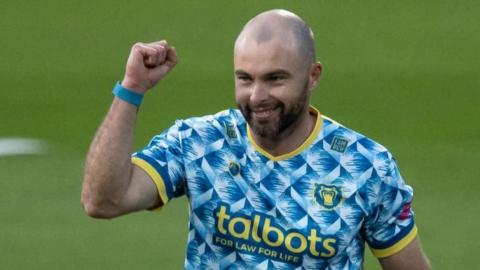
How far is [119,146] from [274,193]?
2.61 ft

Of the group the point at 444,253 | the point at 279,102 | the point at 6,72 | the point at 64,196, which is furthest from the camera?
the point at 6,72

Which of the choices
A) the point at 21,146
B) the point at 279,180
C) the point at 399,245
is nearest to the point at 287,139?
the point at 279,180

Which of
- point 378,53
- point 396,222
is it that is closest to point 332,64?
point 378,53

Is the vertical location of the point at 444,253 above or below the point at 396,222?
below

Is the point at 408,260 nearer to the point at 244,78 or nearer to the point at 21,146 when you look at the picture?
the point at 244,78

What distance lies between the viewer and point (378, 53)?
15.9m

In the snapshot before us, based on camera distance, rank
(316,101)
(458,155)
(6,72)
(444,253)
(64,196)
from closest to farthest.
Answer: (444,253), (64,196), (458,155), (316,101), (6,72)

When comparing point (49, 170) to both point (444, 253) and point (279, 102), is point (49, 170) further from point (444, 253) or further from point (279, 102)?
point (279, 102)

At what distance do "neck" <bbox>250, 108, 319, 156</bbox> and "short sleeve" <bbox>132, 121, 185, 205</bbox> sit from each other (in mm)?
332

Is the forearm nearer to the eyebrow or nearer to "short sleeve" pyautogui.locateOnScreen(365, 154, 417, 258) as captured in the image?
the eyebrow

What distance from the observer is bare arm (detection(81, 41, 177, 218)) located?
627 cm

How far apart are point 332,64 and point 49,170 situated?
12.4 ft

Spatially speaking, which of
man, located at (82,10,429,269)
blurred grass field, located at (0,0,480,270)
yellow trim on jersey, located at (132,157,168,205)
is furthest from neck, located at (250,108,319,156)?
blurred grass field, located at (0,0,480,270)

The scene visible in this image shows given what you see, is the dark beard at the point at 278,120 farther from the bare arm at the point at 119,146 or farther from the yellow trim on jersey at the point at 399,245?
the yellow trim on jersey at the point at 399,245
